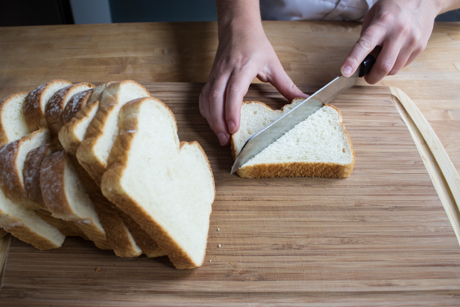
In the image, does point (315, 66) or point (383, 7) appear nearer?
point (383, 7)

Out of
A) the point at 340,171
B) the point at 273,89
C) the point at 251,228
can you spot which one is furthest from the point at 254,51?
the point at 251,228

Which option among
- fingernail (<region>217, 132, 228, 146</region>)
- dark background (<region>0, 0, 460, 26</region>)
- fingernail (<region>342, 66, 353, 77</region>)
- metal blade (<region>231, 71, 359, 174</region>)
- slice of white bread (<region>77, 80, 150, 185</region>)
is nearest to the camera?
slice of white bread (<region>77, 80, 150, 185</region>)

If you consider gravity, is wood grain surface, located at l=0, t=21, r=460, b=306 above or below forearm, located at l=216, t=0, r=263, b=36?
below

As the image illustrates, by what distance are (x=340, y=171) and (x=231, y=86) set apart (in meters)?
0.78

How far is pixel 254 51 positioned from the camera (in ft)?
6.74

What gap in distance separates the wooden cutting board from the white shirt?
1.43 meters

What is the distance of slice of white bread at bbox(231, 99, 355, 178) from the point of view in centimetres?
178

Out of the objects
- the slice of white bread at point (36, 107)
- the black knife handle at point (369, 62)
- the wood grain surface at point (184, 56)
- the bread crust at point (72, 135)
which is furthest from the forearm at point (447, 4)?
the slice of white bread at point (36, 107)

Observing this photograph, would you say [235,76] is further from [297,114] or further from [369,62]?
[369,62]

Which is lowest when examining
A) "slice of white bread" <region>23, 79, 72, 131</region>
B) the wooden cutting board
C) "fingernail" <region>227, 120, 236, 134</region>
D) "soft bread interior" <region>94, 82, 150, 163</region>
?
the wooden cutting board

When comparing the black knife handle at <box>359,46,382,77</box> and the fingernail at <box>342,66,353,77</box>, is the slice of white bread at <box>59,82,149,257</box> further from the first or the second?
the black knife handle at <box>359,46,382,77</box>

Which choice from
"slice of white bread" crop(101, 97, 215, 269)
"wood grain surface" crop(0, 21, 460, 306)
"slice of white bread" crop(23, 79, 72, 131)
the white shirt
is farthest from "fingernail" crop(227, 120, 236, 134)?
the white shirt

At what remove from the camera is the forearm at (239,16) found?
221cm

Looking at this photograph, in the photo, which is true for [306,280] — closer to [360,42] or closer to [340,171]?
[340,171]
